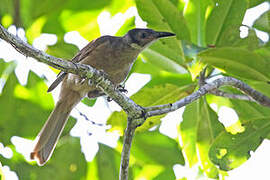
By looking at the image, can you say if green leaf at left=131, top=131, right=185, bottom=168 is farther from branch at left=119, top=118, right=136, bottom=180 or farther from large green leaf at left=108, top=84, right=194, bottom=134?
branch at left=119, top=118, right=136, bottom=180

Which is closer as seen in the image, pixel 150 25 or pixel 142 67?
pixel 150 25

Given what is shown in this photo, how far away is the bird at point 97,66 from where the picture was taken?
3.97 m

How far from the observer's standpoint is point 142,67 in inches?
160

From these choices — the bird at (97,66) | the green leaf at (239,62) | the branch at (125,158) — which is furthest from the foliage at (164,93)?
the branch at (125,158)

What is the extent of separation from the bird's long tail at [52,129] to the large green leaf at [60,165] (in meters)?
0.08

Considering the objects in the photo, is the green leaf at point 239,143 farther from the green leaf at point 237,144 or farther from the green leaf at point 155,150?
the green leaf at point 155,150

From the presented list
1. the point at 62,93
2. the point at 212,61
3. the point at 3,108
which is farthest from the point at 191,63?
the point at 3,108

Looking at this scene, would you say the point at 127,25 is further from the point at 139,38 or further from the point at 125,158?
the point at 125,158

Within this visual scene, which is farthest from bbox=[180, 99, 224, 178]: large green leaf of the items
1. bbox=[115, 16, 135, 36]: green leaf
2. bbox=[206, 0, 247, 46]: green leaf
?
bbox=[115, 16, 135, 36]: green leaf

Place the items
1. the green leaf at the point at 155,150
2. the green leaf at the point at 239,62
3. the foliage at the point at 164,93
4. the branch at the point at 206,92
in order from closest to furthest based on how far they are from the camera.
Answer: the branch at the point at 206,92
the green leaf at the point at 239,62
the foliage at the point at 164,93
the green leaf at the point at 155,150

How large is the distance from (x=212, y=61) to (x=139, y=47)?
3.41ft

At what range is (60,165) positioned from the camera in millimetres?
3686

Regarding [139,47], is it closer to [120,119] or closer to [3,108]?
[120,119]

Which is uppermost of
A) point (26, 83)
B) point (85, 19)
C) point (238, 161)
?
point (85, 19)
